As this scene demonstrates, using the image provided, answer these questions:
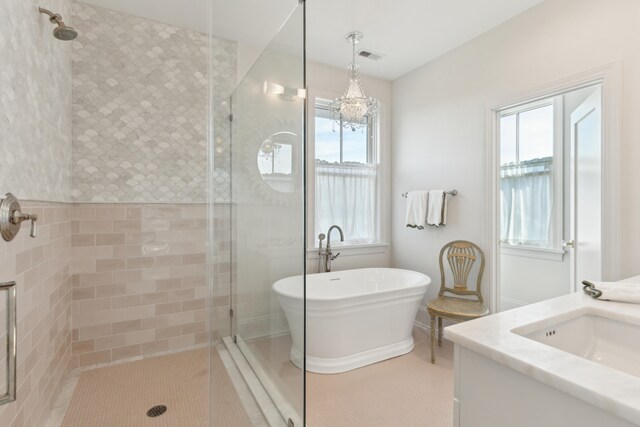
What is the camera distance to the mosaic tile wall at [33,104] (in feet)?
4.30

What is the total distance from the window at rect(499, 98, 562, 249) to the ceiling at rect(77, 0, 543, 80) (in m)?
1.03

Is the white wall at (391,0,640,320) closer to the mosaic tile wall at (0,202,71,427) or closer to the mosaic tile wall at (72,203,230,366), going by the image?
the mosaic tile wall at (72,203,230,366)

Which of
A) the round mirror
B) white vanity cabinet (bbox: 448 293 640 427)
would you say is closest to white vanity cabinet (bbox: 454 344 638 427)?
white vanity cabinet (bbox: 448 293 640 427)

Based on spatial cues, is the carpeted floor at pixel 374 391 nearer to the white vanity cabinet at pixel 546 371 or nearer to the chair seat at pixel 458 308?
the chair seat at pixel 458 308

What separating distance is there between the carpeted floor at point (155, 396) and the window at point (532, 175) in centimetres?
333

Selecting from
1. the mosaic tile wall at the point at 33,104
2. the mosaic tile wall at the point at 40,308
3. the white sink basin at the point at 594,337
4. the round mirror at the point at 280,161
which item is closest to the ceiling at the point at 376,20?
the round mirror at the point at 280,161

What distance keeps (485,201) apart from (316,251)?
165cm

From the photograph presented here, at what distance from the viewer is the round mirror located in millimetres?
1548

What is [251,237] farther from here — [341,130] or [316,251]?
[341,130]

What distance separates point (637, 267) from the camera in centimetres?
188

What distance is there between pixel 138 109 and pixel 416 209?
8.91ft

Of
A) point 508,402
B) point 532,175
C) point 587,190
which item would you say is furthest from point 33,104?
point 532,175

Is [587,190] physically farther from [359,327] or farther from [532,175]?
[359,327]

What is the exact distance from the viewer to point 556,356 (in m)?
0.86
